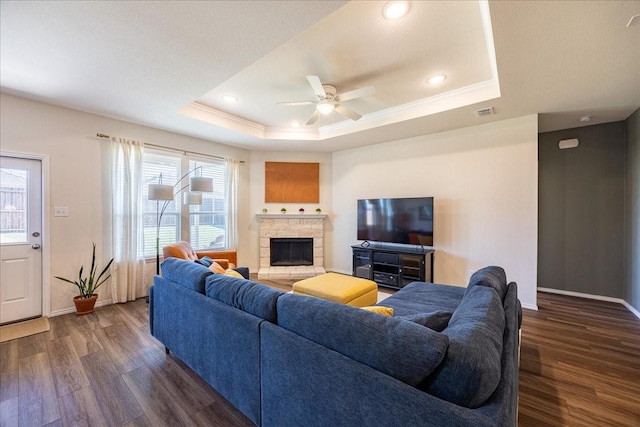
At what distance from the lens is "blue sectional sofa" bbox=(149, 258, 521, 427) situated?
2.86ft

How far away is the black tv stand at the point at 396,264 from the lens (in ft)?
13.3

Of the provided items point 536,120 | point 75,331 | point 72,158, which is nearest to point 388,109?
point 536,120

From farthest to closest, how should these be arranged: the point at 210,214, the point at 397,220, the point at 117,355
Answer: the point at 210,214
the point at 397,220
the point at 117,355

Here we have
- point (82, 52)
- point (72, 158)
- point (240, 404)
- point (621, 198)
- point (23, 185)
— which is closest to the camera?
point (240, 404)

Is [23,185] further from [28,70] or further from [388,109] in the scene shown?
[388,109]

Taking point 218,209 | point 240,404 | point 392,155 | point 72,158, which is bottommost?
point 240,404

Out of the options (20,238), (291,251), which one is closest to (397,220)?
(291,251)

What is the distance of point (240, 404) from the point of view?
159 cm

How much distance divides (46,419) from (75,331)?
148cm

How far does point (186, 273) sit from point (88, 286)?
2382mm

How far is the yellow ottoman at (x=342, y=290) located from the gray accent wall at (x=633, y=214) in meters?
3.56

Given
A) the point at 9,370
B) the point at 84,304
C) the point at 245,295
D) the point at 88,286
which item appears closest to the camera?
the point at 245,295

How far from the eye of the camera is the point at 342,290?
8.66 feet

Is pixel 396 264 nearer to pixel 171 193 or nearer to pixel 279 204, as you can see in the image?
pixel 279 204
